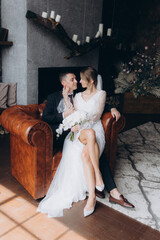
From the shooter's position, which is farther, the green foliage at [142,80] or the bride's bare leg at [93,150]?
the green foliage at [142,80]

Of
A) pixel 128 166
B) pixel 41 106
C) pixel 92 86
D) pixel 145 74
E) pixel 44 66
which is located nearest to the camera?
pixel 92 86

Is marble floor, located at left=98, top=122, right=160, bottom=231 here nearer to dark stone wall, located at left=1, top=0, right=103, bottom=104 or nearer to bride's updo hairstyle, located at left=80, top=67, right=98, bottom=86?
bride's updo hairstyle, located at left=80, top=67, right=98, bottom=86

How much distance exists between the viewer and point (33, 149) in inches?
82.2

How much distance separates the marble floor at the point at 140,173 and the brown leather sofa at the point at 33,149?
56 cm

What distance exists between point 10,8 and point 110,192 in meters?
2.96

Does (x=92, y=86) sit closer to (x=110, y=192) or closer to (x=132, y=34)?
(x=110, y=192)

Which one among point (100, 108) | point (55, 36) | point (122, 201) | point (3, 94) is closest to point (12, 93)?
point (3, 94)

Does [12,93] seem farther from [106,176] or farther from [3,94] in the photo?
[106,176]

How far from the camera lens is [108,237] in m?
1.83

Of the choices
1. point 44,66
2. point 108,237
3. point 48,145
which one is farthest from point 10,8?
point 108,237

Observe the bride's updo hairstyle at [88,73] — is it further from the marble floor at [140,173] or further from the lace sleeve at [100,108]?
the marble floor at [140,173]

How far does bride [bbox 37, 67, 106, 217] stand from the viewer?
7.01 feet

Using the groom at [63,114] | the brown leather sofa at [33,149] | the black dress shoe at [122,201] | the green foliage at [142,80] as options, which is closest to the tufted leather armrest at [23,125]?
the brown leather sofa at [33,149]

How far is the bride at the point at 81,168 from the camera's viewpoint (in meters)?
2.14
